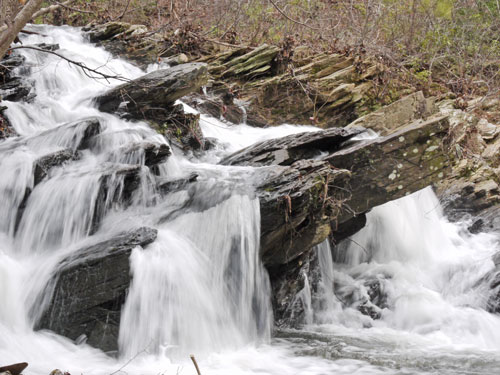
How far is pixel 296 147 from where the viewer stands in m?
6.50

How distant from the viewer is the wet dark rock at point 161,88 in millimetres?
7719

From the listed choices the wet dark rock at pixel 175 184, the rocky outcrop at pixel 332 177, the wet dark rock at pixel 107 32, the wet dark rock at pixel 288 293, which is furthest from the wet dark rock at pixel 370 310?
the wet dark rock at pixel 107 32

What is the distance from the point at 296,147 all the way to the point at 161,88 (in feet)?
8.57

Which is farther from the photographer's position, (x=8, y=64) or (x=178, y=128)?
(x=8, y=64)

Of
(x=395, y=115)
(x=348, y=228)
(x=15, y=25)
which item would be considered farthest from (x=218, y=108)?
(x=15, y=25)

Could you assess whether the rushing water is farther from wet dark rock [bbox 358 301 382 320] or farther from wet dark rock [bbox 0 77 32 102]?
wet dark rock [bbox 0 77 32 102]

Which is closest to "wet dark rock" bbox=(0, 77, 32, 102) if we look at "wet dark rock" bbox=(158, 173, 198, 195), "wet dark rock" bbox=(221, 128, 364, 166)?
"wet dark rock" bbox=(158, 173, 198, 195)

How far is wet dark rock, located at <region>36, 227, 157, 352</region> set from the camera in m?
4.41

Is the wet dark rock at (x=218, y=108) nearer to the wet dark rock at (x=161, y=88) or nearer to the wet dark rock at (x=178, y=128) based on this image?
the wet dark rock at (x=178, y=128)

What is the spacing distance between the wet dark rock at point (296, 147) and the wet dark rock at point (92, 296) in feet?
8.28

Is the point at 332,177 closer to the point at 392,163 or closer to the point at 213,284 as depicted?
the point at 392,163

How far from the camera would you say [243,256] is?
17.1ft

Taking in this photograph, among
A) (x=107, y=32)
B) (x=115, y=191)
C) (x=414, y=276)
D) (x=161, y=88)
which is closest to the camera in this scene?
(x=115, y=191)

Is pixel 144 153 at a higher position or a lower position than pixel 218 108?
lower
